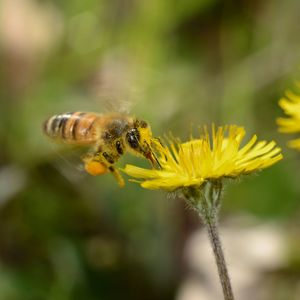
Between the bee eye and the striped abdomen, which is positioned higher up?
the striped abdomen

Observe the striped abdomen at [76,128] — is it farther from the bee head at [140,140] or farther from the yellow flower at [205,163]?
the yellow flower at [205,163]

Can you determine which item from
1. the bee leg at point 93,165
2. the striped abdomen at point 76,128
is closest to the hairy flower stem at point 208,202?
the bee leg at point 93,165

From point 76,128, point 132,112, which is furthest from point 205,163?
point 132,112

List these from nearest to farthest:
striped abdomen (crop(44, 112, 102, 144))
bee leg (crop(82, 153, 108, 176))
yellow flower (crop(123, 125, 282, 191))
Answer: yellow flower (crop(123, 125, 282, 191)) → bee leg (crop(82, 153, 108, 176)) → striped abdomen (crop(44, 112, 102, 144))

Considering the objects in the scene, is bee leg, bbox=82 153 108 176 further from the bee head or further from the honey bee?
the bee head

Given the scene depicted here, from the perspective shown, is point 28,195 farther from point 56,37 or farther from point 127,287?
point 56,37

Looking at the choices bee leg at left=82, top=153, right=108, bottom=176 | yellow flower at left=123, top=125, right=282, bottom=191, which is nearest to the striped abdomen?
bee leg at left=82, top=153, right=108, bottom=176

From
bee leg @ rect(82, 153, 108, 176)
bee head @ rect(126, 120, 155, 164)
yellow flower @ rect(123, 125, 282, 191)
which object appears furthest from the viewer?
bee leg @ rect(82, 153, 108, 176)

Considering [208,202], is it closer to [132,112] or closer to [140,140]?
[140,140]
